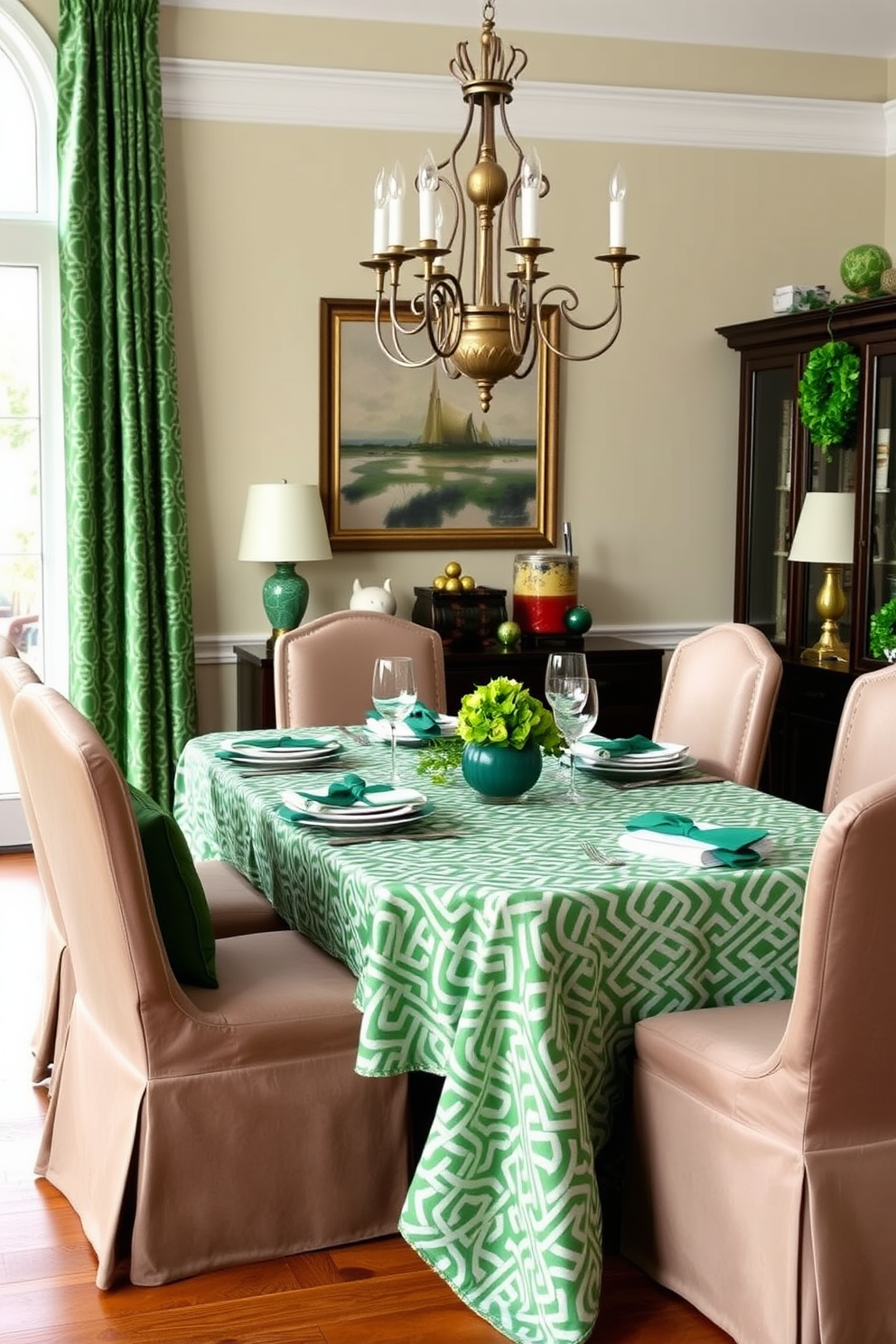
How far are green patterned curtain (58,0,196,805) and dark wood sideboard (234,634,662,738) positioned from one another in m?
0.23

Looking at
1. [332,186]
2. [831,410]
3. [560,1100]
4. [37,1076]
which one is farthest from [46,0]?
[560,1100]

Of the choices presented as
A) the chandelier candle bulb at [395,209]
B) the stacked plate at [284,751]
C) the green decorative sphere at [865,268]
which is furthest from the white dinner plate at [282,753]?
the green decorative sphere at [865,268]

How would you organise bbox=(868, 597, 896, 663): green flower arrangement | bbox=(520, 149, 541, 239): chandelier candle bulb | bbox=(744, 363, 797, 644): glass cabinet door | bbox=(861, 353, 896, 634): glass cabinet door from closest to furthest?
bbox=(520, 149, 541, 239): chandelier candle bulb → bbox=(868, 597, 896, 663): green flower arrangement → bbox=(861, 353, 896, 634): glass cabinet door → bbox=(744, 363, 797, 644): glass cabinet door

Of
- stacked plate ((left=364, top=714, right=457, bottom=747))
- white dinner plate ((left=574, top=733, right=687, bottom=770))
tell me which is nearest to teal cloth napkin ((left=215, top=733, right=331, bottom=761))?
stacked plate ((left=364, top=714, right=457, bottom=747))

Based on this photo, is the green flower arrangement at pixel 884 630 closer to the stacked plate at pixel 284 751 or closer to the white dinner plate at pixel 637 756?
the white dinner plate at pixel 637 756

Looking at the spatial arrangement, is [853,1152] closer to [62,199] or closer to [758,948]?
[758,948]

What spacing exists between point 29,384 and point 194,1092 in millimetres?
3486

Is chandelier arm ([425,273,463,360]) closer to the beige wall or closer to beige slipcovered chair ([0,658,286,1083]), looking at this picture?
beige slipcovered chair ([0,658,286,1083])

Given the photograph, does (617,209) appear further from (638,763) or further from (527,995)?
(527,995)

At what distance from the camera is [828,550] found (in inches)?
A: 202

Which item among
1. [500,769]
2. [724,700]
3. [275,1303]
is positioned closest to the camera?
[275,1303]

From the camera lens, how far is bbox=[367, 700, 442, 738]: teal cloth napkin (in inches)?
139

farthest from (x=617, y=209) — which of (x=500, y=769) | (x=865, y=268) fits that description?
(x=865, y=268)

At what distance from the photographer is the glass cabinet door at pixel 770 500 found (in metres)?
5.53
